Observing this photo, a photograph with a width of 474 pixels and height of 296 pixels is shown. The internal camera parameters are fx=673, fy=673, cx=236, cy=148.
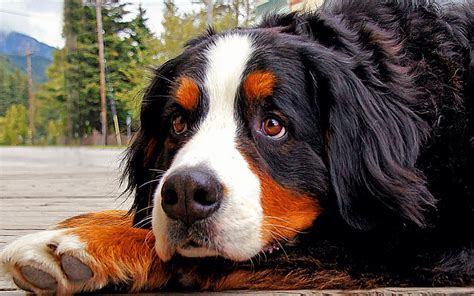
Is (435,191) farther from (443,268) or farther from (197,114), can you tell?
(197,114)

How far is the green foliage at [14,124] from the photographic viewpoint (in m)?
8.87

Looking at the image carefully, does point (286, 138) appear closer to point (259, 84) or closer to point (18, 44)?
point (259, 84)

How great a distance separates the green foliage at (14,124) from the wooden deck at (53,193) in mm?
720

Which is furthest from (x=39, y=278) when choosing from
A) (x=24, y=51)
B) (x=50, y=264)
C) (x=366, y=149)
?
(x=24, y=51)

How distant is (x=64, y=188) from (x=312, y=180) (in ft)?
16.5

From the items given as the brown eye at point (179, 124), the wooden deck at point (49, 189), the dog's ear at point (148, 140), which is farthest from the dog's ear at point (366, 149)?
the wooden deck at point (49, 189)

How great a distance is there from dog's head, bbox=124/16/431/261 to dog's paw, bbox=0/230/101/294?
25cm

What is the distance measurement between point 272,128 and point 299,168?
17cm

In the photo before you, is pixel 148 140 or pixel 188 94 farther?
pixel 148 140

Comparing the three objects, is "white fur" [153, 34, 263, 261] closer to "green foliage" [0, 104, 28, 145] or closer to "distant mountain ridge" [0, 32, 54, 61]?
"distant mountain ridge" [0, 32, 54, 61]

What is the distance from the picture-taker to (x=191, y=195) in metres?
2.03

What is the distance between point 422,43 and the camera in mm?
2814

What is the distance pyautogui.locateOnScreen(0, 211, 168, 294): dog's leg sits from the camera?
2004mm

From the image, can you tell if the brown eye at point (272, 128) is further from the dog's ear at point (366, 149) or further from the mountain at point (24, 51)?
the mountain at point (24, 51)
